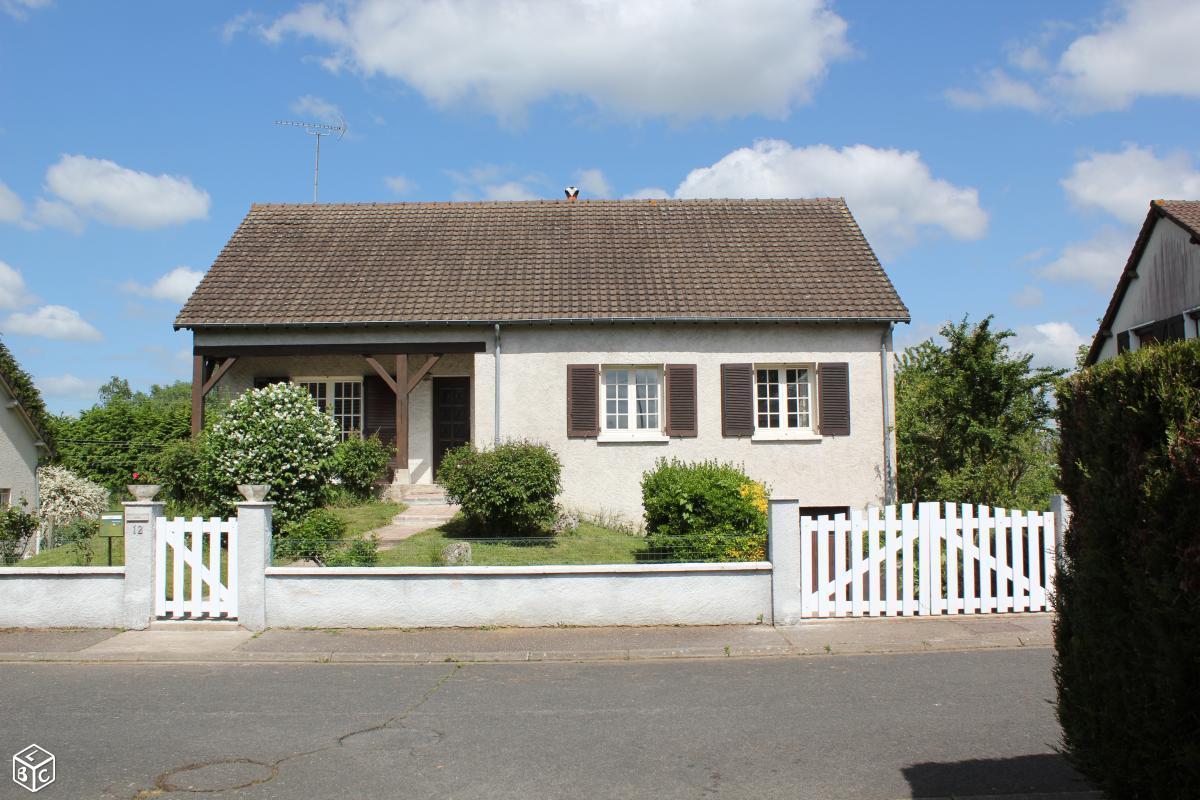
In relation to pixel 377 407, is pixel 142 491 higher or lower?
lower

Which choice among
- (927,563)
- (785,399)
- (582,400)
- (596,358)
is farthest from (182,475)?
(927,563)

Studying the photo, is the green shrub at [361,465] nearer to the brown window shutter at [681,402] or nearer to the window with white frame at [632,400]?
the window with white frame at [632,400]

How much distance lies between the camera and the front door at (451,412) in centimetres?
1983

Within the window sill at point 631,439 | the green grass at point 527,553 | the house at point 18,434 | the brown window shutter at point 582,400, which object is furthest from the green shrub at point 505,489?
the house at point 18,434

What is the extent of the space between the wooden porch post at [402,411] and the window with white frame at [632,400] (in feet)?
12.6

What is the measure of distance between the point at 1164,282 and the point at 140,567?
1957cm

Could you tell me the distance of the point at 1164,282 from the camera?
19922 mm

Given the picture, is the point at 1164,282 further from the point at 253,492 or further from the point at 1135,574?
the point at 1135,574

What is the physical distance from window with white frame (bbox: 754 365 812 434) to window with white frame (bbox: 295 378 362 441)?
809 cm

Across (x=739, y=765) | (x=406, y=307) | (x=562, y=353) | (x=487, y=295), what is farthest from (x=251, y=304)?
(x=739, y=765)

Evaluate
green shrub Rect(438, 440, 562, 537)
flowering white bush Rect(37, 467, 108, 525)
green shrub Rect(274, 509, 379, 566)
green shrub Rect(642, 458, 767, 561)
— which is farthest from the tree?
flowering white bush Rect(37, 467, 108, 525)

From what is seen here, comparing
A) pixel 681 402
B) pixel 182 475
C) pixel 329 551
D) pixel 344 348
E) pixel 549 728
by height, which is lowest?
pixel 549 728

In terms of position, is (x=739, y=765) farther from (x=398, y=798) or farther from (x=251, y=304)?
(x=251, y=304)

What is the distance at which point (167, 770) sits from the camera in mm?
5797
